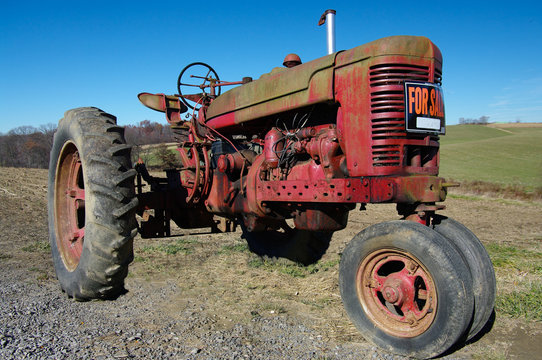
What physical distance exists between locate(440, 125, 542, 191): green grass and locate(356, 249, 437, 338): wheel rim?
18.8 m

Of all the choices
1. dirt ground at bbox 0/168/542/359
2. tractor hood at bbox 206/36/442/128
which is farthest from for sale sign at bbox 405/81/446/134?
dirt ground at bbox 0/168/542/359

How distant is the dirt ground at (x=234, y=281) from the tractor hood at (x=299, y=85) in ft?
5.41

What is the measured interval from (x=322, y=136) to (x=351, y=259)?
1.05 m

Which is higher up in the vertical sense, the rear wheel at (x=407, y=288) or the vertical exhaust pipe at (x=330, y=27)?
the vertical exhaust pipe at (x=330, y=27)

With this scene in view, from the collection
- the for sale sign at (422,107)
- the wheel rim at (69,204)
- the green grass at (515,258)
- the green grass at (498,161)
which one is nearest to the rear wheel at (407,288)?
the for sale sign at (422,107)

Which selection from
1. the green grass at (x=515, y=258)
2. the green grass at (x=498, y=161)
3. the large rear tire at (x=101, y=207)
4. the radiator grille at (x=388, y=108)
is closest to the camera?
the radiator grille at (x=388, y=108)

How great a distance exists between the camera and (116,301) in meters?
3.90

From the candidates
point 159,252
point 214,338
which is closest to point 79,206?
point 159,252

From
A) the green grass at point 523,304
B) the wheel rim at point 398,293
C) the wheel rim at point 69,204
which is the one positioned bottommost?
the green grass at point 523,304

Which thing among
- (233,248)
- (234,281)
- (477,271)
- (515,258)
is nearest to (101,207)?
(234,281)

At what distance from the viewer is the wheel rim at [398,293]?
269 cm

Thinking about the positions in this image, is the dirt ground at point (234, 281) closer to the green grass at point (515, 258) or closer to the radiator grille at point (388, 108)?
the green grass at point (515, 258)

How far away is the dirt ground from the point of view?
3176 mm

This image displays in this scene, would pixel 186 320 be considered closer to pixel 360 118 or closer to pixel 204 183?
pixel 204 183
